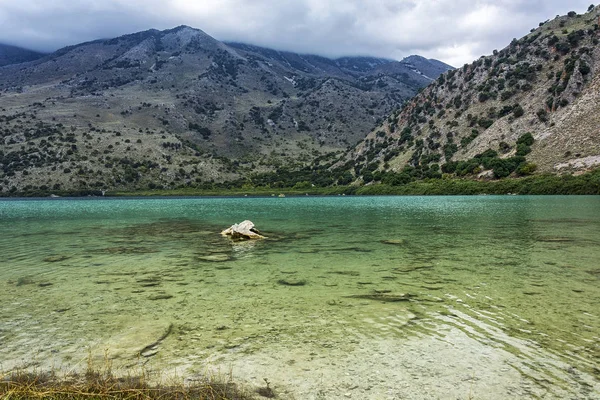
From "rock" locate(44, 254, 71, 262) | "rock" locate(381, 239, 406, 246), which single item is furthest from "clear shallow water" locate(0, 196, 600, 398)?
"rock" locate(381, 239, 406, 246)

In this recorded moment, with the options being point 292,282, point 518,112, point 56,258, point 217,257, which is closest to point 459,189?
point 518,112

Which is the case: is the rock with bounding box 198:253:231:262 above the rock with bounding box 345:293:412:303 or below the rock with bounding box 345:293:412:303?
below

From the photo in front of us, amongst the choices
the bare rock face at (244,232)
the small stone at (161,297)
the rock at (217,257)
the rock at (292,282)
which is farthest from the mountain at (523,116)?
the small stone at (161,297)

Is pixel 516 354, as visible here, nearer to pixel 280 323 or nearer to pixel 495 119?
pixel 280 323

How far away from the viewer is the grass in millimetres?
6734

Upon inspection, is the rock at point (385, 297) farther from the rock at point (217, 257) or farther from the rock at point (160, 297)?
the rock at point (217, 257)

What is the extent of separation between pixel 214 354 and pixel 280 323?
9.12 feet

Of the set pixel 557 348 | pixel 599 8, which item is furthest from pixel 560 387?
pixel 599 8

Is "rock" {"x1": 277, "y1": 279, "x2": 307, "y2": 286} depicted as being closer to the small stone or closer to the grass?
the small stone

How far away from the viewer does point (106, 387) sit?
7.09 m

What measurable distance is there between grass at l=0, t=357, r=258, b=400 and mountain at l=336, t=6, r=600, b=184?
13203cm

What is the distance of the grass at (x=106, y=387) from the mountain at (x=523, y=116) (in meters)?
132

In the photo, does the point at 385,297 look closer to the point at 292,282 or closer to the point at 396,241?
the point at 292,282

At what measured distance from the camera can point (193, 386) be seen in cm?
734
